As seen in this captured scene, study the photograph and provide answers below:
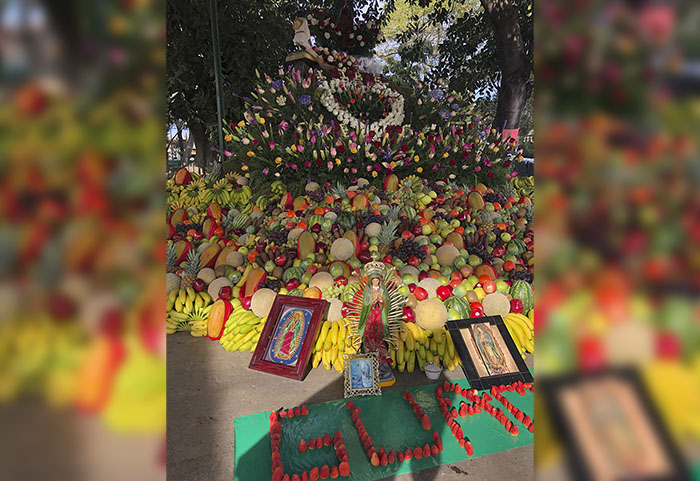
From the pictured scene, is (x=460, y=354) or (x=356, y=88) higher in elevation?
(x=356, y=88)

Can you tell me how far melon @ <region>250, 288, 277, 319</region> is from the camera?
11.9 ft

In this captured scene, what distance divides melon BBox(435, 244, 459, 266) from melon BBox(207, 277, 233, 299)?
2.14 meters

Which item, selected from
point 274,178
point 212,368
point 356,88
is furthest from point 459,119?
point 212,368

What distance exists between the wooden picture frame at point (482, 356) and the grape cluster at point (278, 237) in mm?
2122

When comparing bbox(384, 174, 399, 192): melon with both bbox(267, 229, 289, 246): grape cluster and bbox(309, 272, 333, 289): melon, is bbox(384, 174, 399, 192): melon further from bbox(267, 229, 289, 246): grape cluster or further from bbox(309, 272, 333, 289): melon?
bbox(309, 272, 333, 289): melon

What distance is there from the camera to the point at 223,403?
2.73 metres

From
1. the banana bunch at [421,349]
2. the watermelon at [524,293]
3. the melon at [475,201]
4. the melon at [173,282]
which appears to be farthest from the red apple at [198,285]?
the melon at [475,201]

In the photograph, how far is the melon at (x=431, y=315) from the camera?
3340 millimetres

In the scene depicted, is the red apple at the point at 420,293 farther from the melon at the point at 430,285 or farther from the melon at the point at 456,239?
the melon at the point at 456,239
